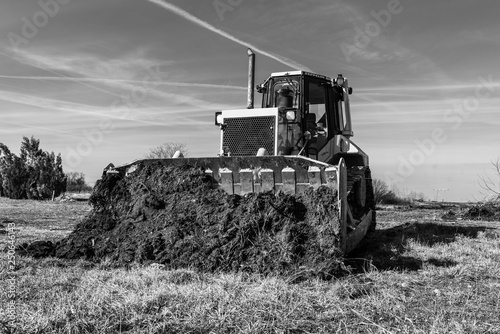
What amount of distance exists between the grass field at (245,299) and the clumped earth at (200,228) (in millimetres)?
279

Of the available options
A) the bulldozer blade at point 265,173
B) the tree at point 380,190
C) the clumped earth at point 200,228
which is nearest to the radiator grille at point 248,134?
the bulldozer blade at point 265,173

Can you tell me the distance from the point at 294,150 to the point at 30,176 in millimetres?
24467

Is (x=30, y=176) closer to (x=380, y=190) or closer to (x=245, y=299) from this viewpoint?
(x=380, y=190)

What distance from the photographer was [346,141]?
867 cm

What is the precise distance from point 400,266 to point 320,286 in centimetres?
179

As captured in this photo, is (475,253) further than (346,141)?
No

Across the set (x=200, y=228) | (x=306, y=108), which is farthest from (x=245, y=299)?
(x=306, y=108)

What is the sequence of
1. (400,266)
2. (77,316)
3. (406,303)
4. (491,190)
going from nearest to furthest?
(77,316) < (406,303) < (400,266) < (491,190)

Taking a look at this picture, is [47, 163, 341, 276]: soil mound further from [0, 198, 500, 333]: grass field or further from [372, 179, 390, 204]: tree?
[372, 179, 390, 204]: tree

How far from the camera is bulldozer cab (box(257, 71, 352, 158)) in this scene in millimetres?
7699

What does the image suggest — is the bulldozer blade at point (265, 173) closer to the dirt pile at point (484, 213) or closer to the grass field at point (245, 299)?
the grass field at point (245, 299)

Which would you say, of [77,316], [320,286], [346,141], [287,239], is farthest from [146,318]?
[346,141]

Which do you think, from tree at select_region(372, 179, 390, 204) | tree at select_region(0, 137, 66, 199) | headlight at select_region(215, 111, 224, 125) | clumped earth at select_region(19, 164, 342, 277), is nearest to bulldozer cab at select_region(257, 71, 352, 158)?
headlight at select_region(215, 111, 224, 125)

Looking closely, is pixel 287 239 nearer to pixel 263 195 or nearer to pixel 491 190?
pixel 263 195
